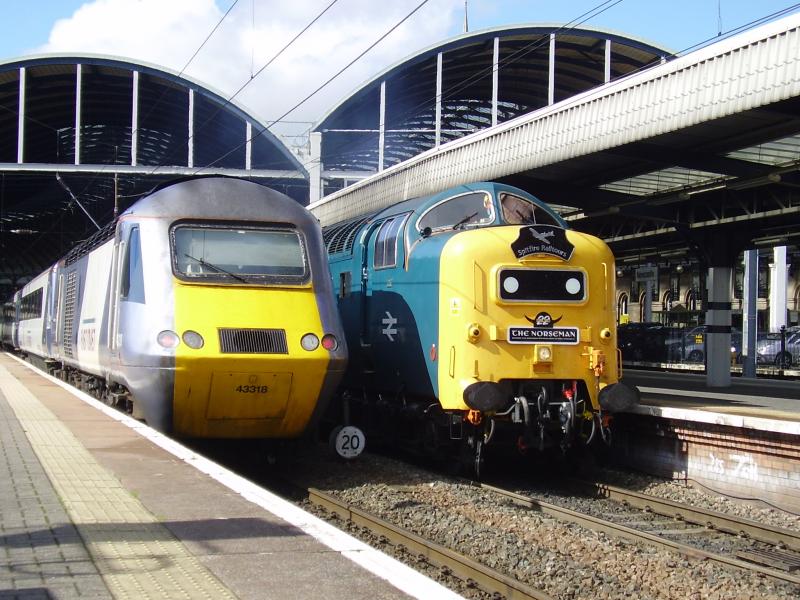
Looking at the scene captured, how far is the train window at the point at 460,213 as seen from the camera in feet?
35.7

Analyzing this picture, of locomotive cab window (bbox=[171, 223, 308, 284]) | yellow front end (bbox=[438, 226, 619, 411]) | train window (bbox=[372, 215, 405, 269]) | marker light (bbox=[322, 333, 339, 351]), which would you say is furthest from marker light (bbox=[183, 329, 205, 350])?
train window (bbox=[372, 215, 405, 269])

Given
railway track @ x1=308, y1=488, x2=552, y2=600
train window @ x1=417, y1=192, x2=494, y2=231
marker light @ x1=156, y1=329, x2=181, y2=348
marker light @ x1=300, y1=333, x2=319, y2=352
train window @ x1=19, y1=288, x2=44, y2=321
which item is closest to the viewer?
railway track @ x1=308, y1=488, x2=552, y2=600

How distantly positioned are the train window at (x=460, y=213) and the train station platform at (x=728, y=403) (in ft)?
9.00

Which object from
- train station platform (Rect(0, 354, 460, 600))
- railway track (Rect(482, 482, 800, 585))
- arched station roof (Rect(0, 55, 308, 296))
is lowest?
railway track (Rect(482, 482, 800, 585))

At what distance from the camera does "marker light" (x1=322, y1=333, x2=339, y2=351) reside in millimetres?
9758

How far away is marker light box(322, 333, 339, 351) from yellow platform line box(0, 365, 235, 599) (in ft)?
8.71

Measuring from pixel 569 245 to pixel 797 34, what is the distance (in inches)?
151

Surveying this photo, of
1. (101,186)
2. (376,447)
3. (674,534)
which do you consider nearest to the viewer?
(674,534)

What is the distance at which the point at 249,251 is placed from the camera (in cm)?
1019

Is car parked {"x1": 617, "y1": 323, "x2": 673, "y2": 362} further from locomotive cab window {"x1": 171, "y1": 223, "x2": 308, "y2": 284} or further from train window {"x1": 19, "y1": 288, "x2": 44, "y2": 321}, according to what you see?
locomotive cab window {"x1": 171, "y1": 223, "x2": 308, "y2": 284}

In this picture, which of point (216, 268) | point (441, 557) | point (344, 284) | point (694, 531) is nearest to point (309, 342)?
point (216, 268)

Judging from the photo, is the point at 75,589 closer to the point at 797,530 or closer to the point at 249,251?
the point at 249,251

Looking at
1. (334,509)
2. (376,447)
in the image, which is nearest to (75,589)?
(334,509)

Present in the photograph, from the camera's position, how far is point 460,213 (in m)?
11.1
